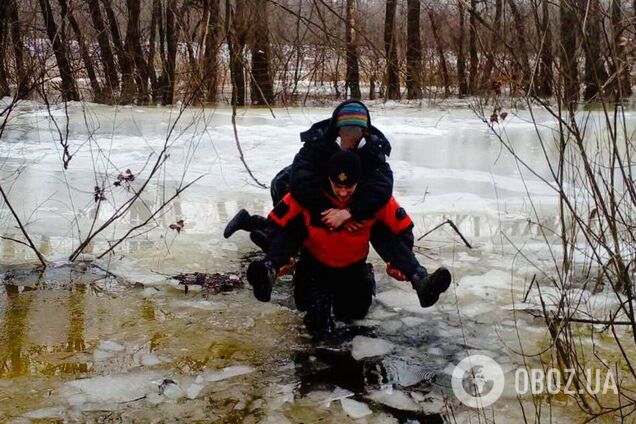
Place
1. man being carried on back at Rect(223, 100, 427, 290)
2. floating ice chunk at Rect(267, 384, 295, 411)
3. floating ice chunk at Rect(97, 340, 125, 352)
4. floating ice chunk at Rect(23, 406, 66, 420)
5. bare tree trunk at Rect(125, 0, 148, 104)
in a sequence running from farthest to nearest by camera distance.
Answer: bare tree trunk at Rect(125, 0, 148, 104) → man being carried on back at Rect(223, 100, 427, 290) → floating ice chunk at Rect(97, 340, 125, 352) → floating ice chunk at Rect(267, 384, 295, 411) → floating ice chunk at Rect(23, 406, 66, 420)

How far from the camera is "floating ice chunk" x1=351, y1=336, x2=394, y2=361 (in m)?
2.93

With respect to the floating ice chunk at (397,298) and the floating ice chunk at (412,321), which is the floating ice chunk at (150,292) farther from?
the floating ice chunk at (412,321)

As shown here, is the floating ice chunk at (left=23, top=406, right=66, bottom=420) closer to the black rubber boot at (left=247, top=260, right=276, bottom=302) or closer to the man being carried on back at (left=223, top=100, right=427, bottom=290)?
the black rubber boot at (left=247, top=260, right=276, bottom=302)

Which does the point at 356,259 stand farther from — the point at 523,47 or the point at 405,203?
the point at 405,203

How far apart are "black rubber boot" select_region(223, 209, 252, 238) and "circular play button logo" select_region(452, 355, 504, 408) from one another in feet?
5.63

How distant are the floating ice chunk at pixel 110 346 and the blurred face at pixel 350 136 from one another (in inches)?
58.7

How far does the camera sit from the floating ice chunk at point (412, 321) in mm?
3295

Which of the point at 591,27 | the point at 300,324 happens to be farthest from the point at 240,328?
the point at 591,27

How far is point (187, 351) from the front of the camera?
292 cm

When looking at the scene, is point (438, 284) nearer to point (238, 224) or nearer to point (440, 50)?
point (238, 224)

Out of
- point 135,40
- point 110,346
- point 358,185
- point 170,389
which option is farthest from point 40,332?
point 135,40

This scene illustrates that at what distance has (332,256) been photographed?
328 cm

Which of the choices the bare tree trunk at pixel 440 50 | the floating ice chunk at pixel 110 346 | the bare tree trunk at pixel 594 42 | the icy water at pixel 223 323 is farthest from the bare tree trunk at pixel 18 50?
the bare tree trunk at pixel 440 50

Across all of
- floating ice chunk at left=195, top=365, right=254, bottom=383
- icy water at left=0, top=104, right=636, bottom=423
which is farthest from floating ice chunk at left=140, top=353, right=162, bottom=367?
floating ice chunk at left=195, top=365, right=254, bottom=383
